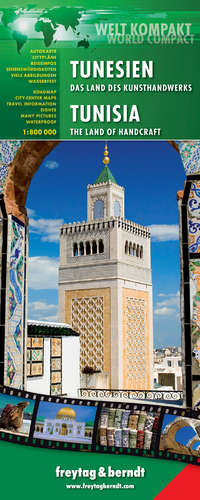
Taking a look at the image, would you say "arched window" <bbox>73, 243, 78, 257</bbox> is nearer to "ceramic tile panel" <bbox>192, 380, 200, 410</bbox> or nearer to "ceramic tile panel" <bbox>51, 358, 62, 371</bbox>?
"ceramic tile panel" <bbox>51, 358, 62, 371</bbox>

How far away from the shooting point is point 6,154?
122 inches

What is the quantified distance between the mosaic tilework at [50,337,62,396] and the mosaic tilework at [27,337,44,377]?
→ 11.9 inches

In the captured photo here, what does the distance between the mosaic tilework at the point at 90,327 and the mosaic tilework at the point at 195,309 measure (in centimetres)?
1053

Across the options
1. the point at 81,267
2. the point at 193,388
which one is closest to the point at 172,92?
the point at 193,388

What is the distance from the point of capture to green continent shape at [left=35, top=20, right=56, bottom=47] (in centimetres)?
285

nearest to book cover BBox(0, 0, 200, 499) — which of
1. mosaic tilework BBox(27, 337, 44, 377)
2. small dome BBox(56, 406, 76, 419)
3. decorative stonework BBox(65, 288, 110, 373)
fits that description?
small dome BBox(56, 406, 76, 419)

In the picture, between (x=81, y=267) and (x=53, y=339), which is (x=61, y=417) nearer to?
(x=53, y=339)

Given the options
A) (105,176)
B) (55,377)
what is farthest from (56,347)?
(105,176)

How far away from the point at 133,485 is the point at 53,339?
13.9ft

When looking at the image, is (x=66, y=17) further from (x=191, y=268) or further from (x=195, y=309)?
(x=195, y=309)

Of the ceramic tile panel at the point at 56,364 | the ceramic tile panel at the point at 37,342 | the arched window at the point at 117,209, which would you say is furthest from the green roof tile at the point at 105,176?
the ceramic tile panel at the point at 37,342

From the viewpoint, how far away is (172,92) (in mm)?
2836

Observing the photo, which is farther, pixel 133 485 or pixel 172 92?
pixel 172 92

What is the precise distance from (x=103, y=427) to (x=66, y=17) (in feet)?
7.11
